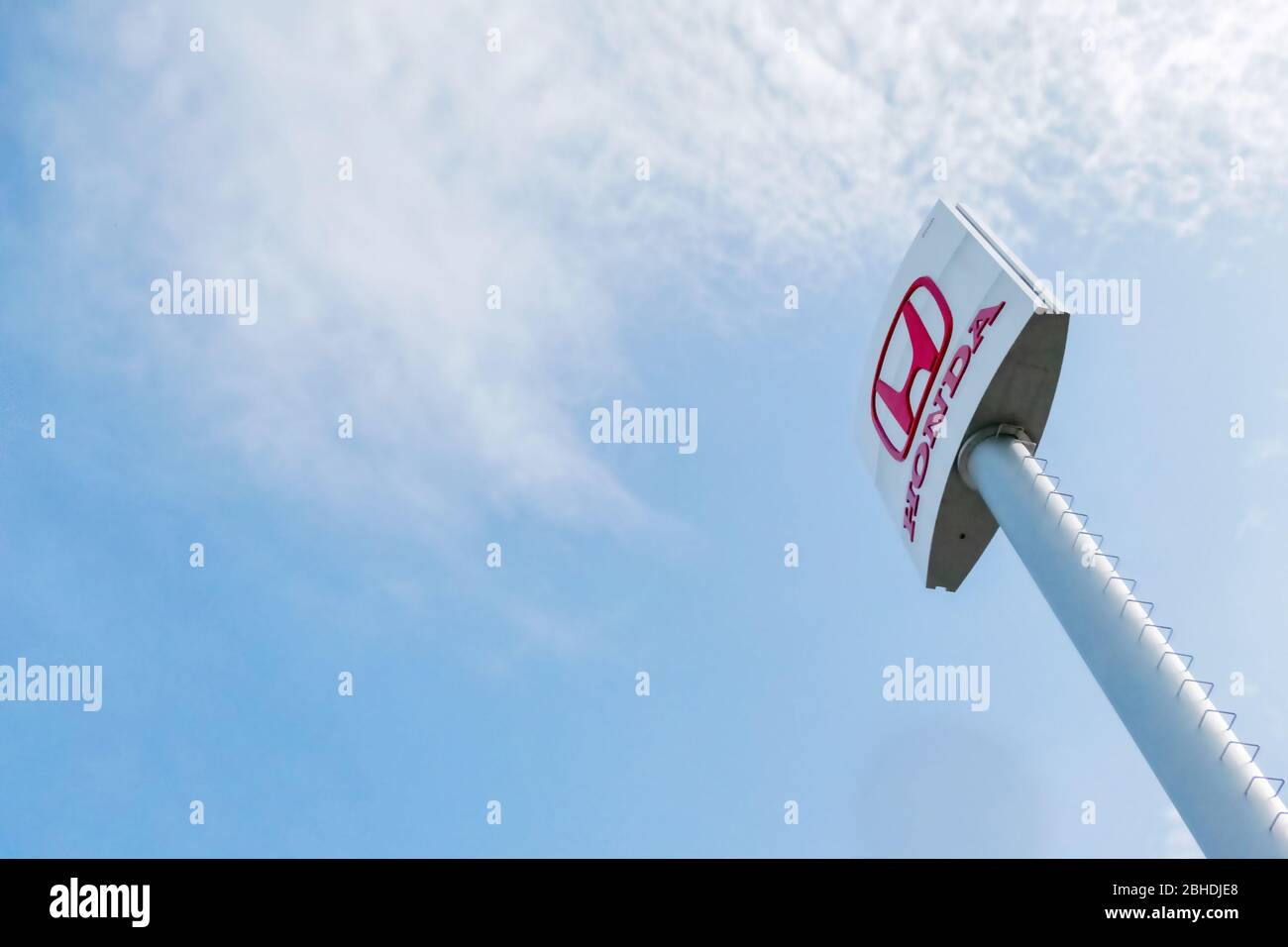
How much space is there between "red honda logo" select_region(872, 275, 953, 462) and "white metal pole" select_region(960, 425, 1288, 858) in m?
3.21

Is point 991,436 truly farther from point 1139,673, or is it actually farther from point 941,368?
point 1139,673

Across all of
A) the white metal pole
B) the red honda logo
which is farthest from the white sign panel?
the white metal pole

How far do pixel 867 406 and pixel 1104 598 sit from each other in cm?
1273

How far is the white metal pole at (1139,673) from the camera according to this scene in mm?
14242

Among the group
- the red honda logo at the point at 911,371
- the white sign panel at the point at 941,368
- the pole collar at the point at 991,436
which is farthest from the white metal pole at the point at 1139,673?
the red honda logo at the point at 911,371

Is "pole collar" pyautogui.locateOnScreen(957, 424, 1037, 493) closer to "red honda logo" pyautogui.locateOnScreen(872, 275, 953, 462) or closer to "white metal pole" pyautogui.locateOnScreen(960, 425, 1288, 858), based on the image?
"white metal pole" pyautogui.locateOnScreen(960, 425, 1288, 858)

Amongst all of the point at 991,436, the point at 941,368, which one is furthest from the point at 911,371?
the point at 991,436

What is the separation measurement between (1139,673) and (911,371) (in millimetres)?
11337

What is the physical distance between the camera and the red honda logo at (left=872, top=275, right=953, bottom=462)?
24500 millimetres

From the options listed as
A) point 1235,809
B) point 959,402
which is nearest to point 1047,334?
point 959,402

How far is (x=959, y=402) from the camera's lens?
22938mm

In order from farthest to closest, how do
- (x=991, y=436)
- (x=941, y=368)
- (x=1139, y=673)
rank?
1. (x=941, y=368)
2. (x=991, y=436)
3. (x=1139, y=673)

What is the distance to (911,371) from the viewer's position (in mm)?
26031
